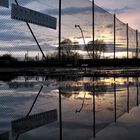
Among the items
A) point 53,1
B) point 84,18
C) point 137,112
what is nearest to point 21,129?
point 137,112

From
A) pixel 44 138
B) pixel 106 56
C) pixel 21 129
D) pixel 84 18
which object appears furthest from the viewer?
pixel 106 56

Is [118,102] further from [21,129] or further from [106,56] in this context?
[106,56]

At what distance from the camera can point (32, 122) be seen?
213 inches

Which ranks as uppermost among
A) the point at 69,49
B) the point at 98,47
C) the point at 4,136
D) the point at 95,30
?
the point at 95,30

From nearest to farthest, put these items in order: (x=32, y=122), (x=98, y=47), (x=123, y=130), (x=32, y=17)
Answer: (x=123, y=130)
(x=32, y=122)
(x=32, y=17)
(x=98, y=47)

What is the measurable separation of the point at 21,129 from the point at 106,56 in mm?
27633

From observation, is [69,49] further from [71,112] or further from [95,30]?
[71,112]

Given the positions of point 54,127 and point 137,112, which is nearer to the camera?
point 54,127

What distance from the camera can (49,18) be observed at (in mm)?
20188

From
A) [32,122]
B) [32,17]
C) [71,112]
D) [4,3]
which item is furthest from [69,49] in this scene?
[32,122]

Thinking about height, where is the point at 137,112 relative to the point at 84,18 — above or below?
below

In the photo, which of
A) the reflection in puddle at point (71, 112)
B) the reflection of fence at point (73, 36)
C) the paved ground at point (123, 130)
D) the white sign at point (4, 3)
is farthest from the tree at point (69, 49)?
the paved ground at point (123, 130)

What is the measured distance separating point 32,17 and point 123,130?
14478 mm

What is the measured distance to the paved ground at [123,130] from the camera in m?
4.33
